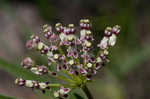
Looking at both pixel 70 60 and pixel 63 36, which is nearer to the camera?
pixel 70 60

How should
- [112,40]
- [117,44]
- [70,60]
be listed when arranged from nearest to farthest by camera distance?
[70,60] < [112,40] < [117,44]

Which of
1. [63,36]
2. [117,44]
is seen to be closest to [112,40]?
[63,36]

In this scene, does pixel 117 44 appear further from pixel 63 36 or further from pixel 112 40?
pixel 63 36

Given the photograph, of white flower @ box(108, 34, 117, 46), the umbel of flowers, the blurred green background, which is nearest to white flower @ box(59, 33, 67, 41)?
the umbel of flowers

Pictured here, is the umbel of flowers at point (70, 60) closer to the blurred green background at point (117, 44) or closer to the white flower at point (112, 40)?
the white flower at point (112, 40)

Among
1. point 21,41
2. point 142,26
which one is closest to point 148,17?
point 142,26

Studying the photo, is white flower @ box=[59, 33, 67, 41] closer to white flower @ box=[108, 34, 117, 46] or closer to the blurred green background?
white flower @ box=[108, 34, 117, 46]

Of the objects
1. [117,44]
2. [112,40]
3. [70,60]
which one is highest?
[112,40]

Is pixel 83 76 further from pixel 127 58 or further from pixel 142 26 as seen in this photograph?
pixel 142 26

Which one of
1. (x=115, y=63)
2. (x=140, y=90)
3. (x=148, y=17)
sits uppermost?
(x=148, y=17)
